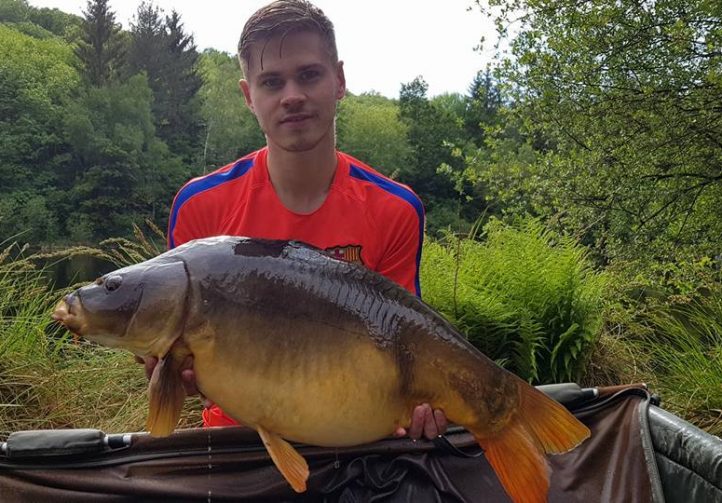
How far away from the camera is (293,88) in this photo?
5.10 ft

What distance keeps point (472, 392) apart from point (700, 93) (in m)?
4.84

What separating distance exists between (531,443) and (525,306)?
1.77 m

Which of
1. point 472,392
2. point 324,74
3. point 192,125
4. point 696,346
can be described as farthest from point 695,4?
point 192,125

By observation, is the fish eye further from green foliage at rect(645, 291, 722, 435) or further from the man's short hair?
green foliage at rect(645, 291, 722, 435)

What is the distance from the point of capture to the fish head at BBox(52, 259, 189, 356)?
45.9 inches

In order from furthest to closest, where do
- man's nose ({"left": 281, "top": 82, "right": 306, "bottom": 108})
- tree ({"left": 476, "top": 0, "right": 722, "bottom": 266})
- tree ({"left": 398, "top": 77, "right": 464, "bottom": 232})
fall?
tree ({"left": 398, "top": 77, "right": 464, "bottom": 232}), tree ({"left": 476, "top": 0, "right": 722, "bottom": 266}), man's nose ({"left": 281, "top": 82, "right": 306, "bottom": 108})

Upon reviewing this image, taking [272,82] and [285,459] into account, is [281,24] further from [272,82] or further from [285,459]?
[285,459]

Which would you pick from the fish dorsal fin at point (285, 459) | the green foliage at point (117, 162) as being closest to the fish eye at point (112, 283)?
the fish dorsal fin at point (285, 459)

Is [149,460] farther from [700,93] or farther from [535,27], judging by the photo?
[535,27]

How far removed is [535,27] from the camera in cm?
610

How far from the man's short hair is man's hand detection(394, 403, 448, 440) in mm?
927

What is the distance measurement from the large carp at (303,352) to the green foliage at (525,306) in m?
1.57

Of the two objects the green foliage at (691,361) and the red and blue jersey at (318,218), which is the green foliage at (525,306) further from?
the red and blue jersey at (318,218)

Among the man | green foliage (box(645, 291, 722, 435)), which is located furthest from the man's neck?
green foliage (box(645, 291, 722, 435))
